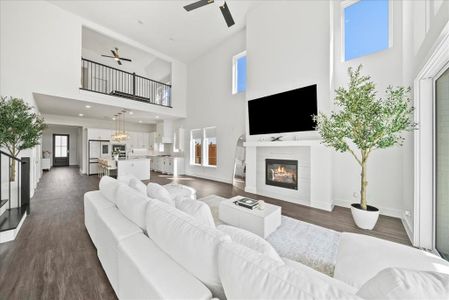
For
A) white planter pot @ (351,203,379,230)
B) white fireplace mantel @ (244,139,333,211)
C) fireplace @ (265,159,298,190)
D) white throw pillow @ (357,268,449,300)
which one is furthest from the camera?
fireplace @ (265,159,298,190)

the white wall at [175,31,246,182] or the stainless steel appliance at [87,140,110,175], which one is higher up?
the white wall at [175,31,246,182]

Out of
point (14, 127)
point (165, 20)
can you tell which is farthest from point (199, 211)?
point (165, 20)

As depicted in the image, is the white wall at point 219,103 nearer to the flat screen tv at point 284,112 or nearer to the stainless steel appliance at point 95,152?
the flat screen tv at point 284,112

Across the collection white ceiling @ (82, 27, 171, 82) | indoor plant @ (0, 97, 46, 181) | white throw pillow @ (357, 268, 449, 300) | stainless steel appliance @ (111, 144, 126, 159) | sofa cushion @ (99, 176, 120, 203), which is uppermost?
white ceiling @ (82, 27, 171, 82)

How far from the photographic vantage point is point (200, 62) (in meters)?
7.10

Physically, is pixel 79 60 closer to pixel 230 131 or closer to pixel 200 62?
pixel 200 62

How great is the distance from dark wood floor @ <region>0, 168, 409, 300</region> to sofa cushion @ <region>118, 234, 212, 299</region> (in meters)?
0.71

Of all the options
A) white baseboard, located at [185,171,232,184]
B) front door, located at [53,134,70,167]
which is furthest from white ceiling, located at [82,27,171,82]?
front door, located at [53,134,70,167]

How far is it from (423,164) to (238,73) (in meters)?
5.09

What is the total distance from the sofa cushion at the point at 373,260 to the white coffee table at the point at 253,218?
1140mm

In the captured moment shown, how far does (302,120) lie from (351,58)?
62.7 inches

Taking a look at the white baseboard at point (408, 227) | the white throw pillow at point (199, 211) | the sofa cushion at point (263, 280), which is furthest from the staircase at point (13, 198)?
the white baseboard at point (408, 227)

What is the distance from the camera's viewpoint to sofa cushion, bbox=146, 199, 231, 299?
0.83 m

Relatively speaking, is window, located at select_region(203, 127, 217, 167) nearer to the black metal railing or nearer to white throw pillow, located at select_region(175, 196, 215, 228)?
the black metal railing
